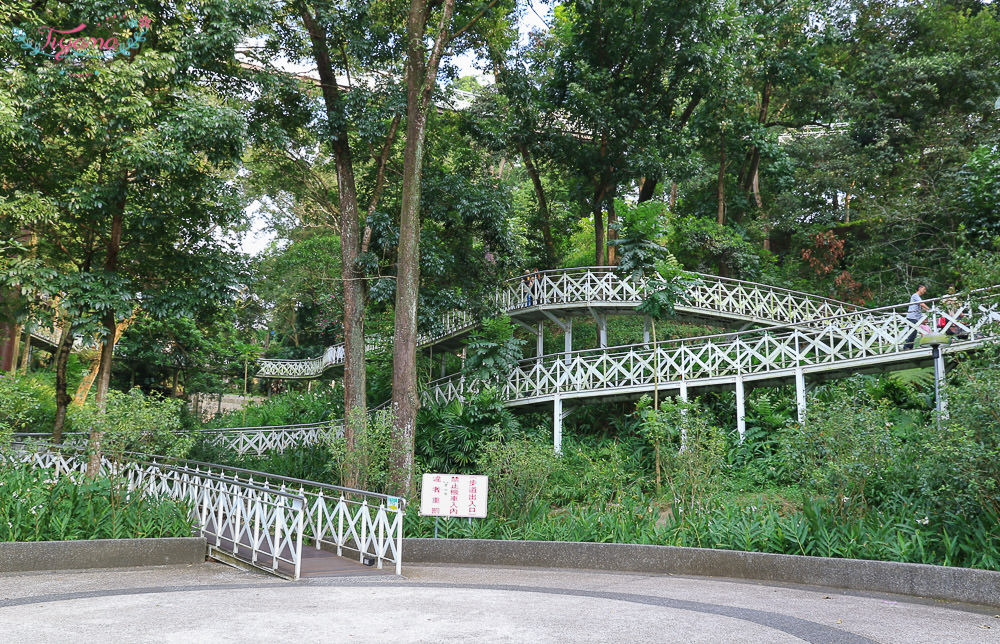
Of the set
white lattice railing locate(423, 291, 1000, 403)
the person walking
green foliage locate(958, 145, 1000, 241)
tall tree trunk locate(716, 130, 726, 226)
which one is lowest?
white lattice railing locate(423, 291, 1000, 403)

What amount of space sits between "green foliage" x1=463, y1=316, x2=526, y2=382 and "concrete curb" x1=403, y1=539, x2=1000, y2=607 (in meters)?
7.23

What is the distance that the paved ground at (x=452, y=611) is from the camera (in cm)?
551

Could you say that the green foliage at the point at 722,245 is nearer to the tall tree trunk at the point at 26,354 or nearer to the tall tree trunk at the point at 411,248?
the tall tree trunk at the point at 411,248

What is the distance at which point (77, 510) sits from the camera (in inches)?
384

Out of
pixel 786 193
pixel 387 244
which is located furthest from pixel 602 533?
pixel 786 193

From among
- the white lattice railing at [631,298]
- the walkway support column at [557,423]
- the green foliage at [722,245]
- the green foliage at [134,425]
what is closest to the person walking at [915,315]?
the white lattice railing at [631,298]

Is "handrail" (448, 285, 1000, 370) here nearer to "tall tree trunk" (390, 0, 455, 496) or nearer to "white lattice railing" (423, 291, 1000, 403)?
"white lattice railing" (423, 291, 1000, 403)

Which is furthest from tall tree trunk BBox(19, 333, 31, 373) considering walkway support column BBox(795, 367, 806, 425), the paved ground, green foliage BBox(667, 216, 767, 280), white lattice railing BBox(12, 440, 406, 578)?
walkway support column BBox(795, 367, 806, 425)

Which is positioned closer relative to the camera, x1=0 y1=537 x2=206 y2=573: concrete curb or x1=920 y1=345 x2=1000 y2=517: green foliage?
x1=920 y1=345 x2=1000 y2=517: green foliage

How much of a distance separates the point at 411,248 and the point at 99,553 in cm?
702

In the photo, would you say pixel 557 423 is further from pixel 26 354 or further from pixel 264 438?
pixel 26 354

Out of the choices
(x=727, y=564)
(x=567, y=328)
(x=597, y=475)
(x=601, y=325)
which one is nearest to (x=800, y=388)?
(x=597, y=475)

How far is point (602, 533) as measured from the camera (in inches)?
411

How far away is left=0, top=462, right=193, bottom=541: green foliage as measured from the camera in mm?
9203
